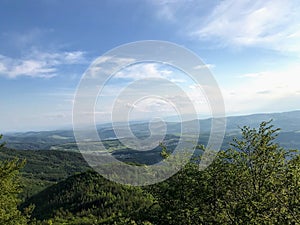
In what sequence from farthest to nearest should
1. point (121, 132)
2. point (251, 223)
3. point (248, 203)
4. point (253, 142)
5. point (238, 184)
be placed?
→ 1. point (121, 132)
2. point (253, 142)
3. point (238, 184)
4. point (248, 203)
5. point (251, 223)

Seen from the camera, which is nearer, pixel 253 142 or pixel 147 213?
pixel 253 142

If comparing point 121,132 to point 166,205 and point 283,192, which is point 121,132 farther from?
point 283,192

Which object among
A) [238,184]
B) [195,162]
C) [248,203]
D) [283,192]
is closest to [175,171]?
[195,162]

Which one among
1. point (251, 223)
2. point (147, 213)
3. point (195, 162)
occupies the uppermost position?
point (195, 162)

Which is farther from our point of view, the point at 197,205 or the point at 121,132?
the point at 121,132

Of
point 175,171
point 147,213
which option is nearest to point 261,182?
point 175,171

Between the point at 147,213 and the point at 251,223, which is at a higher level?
the point at 251,223

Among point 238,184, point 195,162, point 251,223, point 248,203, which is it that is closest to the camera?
point 251,223

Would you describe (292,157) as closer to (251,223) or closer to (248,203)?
(248,203)

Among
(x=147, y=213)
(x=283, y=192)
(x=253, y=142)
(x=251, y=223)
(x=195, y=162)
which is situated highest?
(x=253, y=142)
